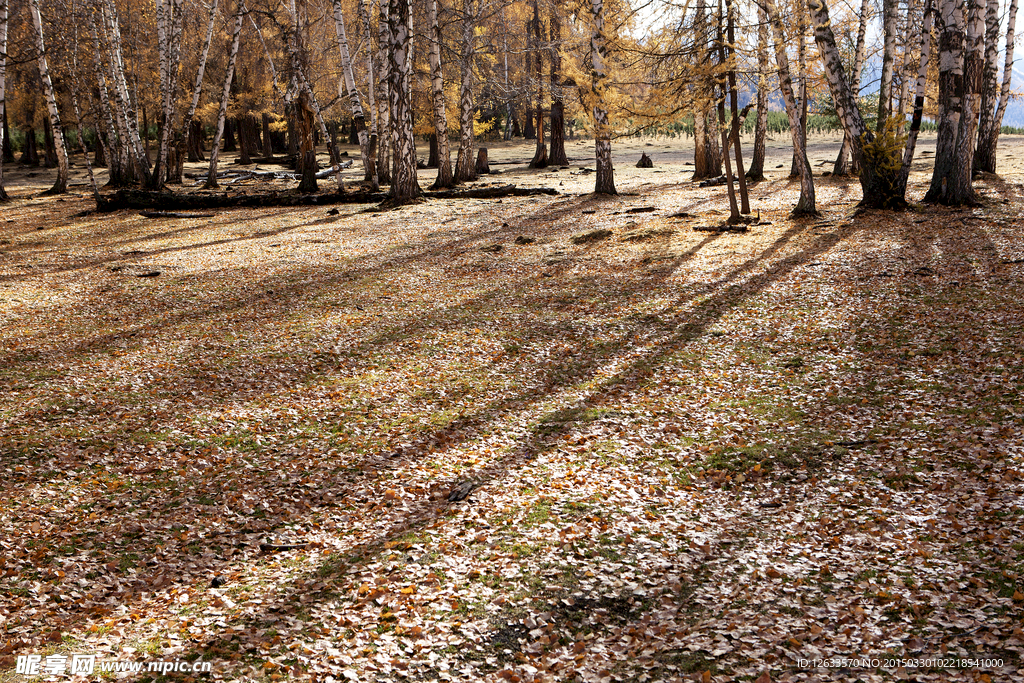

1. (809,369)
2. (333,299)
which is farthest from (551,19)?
(809,369)

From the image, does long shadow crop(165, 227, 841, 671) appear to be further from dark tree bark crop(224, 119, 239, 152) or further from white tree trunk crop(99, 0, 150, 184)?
dark tree bark crop(224, 119, 239, 152)

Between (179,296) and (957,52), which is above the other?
(957,52)

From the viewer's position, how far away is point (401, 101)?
20.9 meters

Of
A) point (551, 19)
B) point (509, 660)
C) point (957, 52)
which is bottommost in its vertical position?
point (509, 660)

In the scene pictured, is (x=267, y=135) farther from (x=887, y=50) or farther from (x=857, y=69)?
(x=887, y=50)

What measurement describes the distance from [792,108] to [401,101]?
10951mm

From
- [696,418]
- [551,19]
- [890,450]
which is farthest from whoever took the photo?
[551,19]

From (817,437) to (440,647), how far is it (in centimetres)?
426

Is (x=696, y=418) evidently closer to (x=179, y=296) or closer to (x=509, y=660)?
(x=509, y=660)

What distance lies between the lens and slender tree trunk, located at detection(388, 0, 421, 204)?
20344 millimetres

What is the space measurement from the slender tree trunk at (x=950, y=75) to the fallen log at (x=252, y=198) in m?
11.4

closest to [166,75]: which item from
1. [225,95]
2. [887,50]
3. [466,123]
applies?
[225,95]

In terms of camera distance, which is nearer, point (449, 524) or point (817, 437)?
point (449, 524)

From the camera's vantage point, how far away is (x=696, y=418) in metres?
7.36
